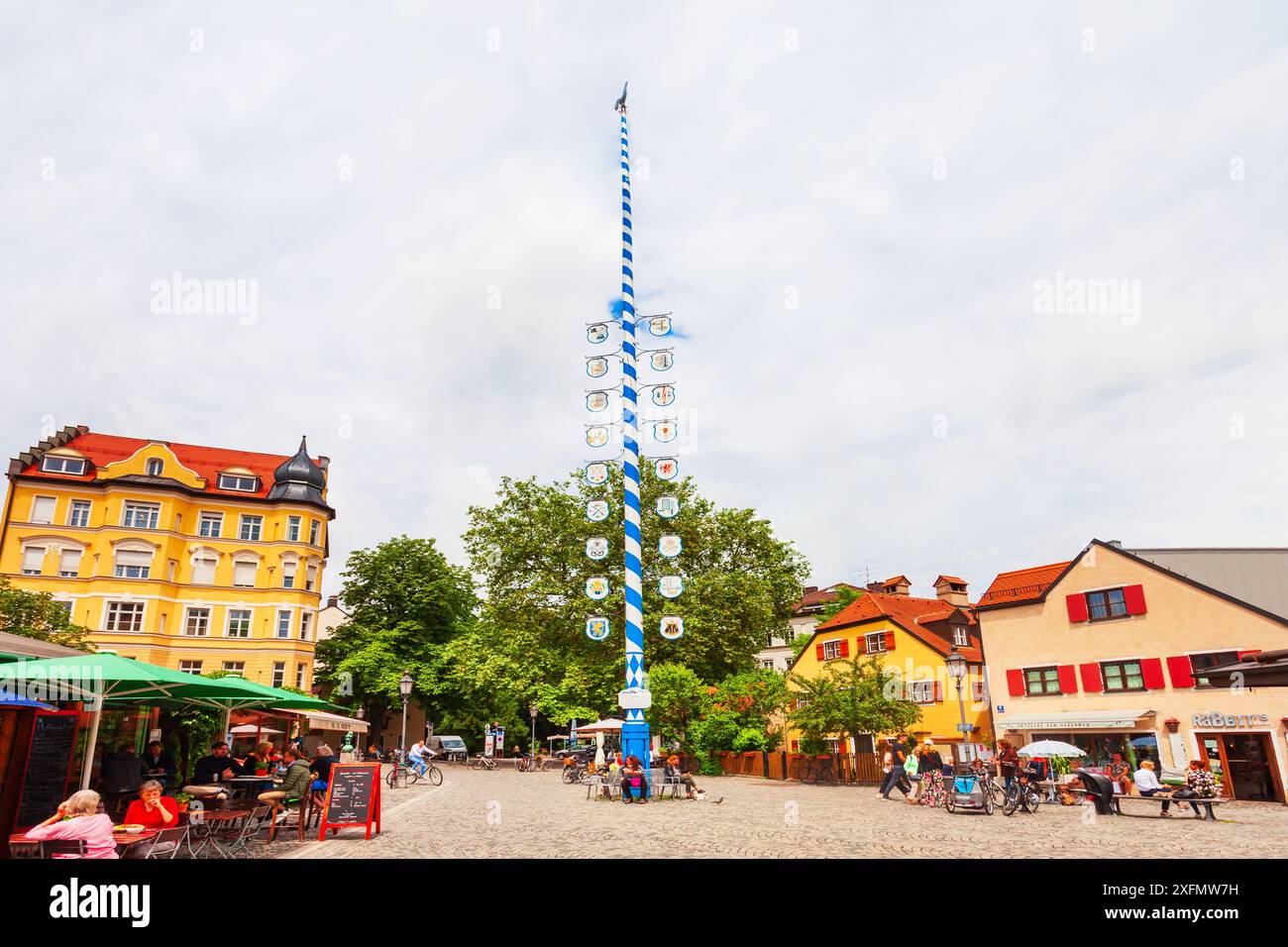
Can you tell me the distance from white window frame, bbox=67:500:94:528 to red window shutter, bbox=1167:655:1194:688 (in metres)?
51.6

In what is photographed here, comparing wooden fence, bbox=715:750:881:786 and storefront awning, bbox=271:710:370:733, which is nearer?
storefront awning, bbox=271:710:370:733

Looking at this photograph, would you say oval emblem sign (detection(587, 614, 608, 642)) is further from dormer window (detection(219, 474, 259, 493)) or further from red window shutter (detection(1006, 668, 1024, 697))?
dormer window (detection(219, 474, 259, 493))

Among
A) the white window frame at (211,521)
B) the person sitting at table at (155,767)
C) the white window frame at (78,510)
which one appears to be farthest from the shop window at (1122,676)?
the white window frame at (78,510)

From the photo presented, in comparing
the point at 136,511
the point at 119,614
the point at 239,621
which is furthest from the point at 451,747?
the point at 136,511

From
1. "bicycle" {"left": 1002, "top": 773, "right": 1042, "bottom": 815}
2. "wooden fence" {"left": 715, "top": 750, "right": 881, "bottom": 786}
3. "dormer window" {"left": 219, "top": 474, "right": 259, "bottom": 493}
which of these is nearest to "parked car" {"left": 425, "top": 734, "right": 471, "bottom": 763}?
"dormer window" {"left": 219, "top": 474, "right": 259, "bottom": 493}

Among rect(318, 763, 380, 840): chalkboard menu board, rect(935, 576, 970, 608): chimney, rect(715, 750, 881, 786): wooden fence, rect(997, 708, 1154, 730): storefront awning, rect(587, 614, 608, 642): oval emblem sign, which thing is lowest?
rect(715, 750, 881, 786): wooden fence

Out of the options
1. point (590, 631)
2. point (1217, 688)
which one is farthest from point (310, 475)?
point (1217, 688)

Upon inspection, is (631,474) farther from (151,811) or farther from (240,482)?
(240,482)

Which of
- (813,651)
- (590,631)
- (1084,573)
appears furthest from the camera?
(813,651)

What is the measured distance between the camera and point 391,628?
170 feet

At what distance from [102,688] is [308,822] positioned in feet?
15.8

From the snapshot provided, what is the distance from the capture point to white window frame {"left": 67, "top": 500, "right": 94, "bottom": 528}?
42594 millimetres
